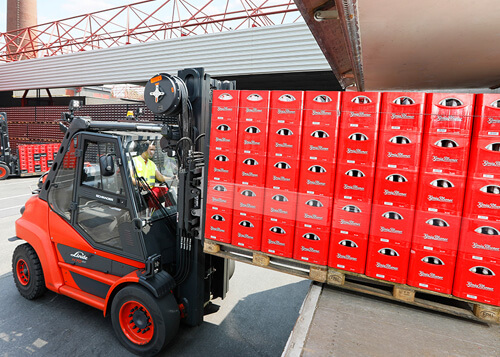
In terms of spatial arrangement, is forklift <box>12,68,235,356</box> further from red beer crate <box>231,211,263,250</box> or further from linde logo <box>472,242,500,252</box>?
linde logo <box>472,242,500,252</box>

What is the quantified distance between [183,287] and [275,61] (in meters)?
7.85

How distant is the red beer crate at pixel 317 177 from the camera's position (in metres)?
2.53

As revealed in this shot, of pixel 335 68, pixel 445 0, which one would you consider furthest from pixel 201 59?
pixel 445 0

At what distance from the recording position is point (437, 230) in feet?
7.41

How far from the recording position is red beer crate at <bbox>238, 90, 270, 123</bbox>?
108 inches

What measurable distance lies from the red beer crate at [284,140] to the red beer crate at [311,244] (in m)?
0.65

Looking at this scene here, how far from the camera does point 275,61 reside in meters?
9.55

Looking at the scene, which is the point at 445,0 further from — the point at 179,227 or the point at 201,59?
the point at 201,59

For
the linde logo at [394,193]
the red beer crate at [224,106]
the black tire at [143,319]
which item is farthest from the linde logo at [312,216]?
the black tire at [143,319]

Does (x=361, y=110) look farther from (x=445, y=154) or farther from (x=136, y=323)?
(x=136, y=323)

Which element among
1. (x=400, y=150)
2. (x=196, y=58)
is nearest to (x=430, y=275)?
(x=400, y=150)

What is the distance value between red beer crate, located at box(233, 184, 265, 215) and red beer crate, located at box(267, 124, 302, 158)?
1.22ft

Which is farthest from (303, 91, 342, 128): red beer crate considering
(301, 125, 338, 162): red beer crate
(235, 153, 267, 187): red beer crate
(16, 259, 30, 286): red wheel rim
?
(16, 259, 30, 286): red wheel rim

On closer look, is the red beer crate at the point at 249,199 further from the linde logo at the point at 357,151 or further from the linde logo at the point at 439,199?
the linde logo at the point at 439,199
